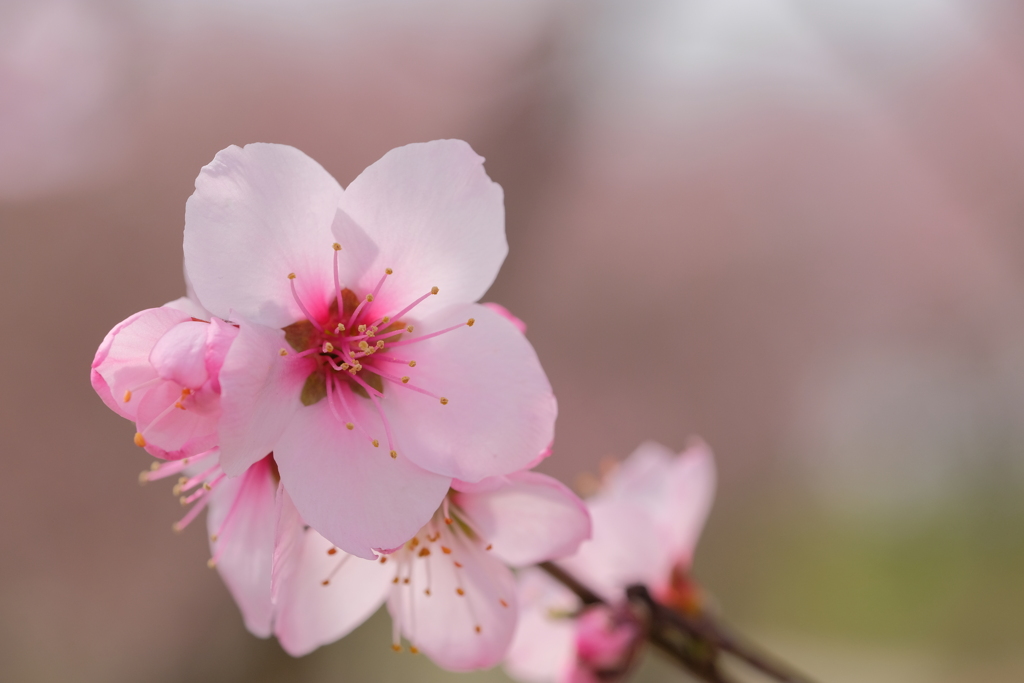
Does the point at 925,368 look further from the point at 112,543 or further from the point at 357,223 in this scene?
the point at 112,543

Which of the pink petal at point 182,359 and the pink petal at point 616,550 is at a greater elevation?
the pink petal at point 182,359

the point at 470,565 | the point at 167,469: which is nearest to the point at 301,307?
the point at 167,469

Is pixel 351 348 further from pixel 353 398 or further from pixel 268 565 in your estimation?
pixel 268 565

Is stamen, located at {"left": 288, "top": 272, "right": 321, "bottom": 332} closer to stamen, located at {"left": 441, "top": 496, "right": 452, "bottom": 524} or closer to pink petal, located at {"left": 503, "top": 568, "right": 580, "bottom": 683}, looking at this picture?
stamen, located at {"left": 441, "top": 496, "right": 452, "bottom": 524}

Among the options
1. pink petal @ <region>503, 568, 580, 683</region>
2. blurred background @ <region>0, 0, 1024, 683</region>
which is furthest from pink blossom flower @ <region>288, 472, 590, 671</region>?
blurred background @ <region>0, 0, 1024, 683</region>

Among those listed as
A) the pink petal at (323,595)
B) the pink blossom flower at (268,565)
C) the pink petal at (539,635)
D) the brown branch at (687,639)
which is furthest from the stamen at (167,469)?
the pink petal at (539,635)

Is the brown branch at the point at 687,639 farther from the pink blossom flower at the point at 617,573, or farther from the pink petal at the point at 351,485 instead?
the pink petal at the point at 351,485

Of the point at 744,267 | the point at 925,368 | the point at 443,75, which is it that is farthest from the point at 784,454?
the point at 443,75
